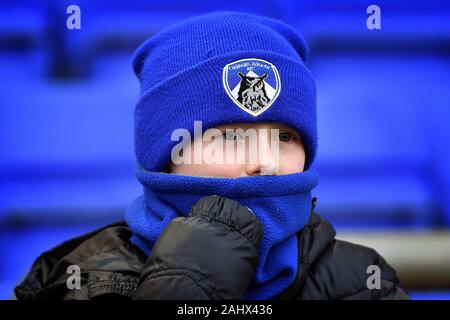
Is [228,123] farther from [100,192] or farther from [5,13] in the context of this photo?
[5,13]

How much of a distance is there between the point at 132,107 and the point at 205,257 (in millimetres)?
851

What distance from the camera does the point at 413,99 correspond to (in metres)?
1.45

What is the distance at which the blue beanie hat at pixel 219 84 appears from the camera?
813mm

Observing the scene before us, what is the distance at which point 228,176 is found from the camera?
809mm

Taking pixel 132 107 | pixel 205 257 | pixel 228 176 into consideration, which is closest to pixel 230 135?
pixel 228 176

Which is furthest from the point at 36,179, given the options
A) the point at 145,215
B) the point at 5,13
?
the point at 145,215

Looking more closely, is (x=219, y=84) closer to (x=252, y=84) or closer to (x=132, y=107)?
(x=252, y=84)

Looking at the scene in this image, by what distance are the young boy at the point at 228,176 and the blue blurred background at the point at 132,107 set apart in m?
0.51

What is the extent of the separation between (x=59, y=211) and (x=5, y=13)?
62 centimetres

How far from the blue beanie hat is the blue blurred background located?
53 centimetres

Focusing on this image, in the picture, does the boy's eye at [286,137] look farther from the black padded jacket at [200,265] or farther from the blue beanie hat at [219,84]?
the black padded jacket at [200,265]

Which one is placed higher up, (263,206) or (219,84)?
(219,84)

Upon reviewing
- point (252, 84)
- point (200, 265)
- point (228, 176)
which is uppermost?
point (252, 84)

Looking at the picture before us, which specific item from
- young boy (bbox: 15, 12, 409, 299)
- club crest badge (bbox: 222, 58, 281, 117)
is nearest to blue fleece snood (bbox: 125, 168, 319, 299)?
young boy (bbox: 15, 12, 409, 299)
